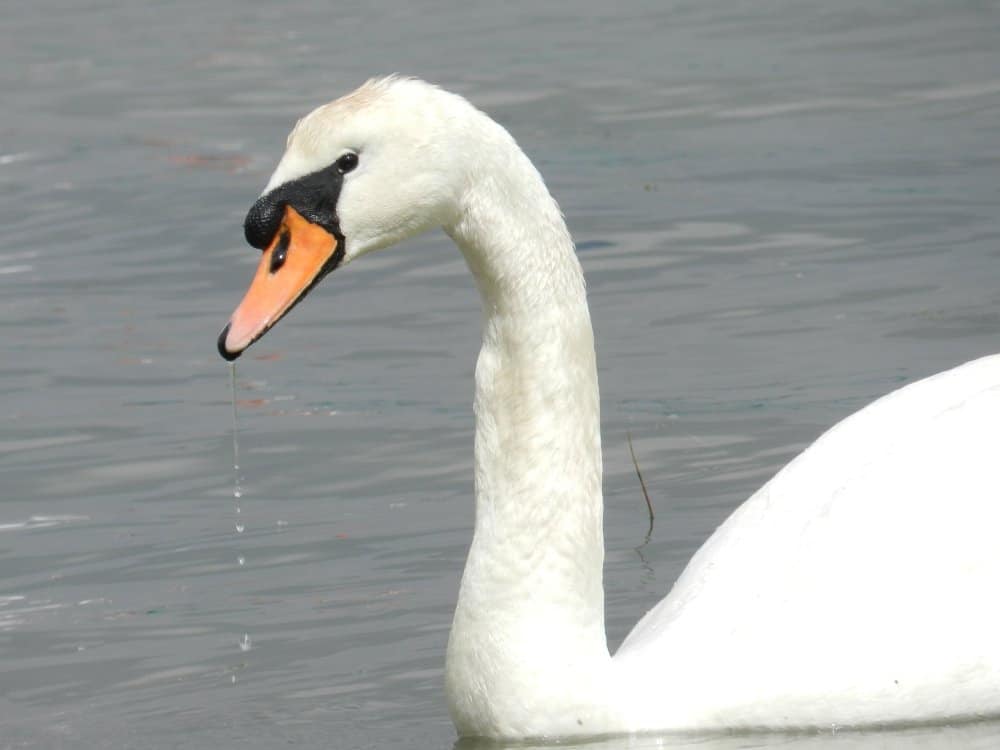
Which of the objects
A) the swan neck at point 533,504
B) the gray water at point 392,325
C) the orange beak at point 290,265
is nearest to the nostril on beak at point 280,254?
the orange beak at point 290,265

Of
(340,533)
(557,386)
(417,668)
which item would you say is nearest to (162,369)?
(340,533)

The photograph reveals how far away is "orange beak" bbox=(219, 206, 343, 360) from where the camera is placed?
5.23 meters

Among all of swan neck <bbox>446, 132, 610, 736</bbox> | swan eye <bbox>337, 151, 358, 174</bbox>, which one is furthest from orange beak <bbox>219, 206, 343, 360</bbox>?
swan neck <bbox>446, 132, 610, 736</bbox>

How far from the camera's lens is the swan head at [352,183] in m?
5.21

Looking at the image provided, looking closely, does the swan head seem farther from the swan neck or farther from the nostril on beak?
the swan neck

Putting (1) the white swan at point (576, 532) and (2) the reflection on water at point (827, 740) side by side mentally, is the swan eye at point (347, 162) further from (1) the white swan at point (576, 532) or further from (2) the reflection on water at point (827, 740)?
(2) the reflection on water at point (827, 740)

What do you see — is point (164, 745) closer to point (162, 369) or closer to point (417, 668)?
point (417, 668)

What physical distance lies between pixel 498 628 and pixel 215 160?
7780 millimetres

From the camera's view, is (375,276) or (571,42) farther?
(571,42)

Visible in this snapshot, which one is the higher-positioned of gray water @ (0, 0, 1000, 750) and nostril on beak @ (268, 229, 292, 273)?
nostril on beak @ (268, 229, 292, 273)

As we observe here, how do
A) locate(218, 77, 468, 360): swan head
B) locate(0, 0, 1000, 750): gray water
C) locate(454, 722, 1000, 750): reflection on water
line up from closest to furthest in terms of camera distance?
locate(218, 77, 468, 360): swan head, locate(454, 722, 1000, 750): reflection on water, locate(0, 0, 1000, 750): gray water

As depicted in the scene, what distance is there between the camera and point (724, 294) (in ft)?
31.9

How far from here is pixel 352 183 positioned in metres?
5.25

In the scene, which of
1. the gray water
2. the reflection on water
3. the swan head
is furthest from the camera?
the gray water
